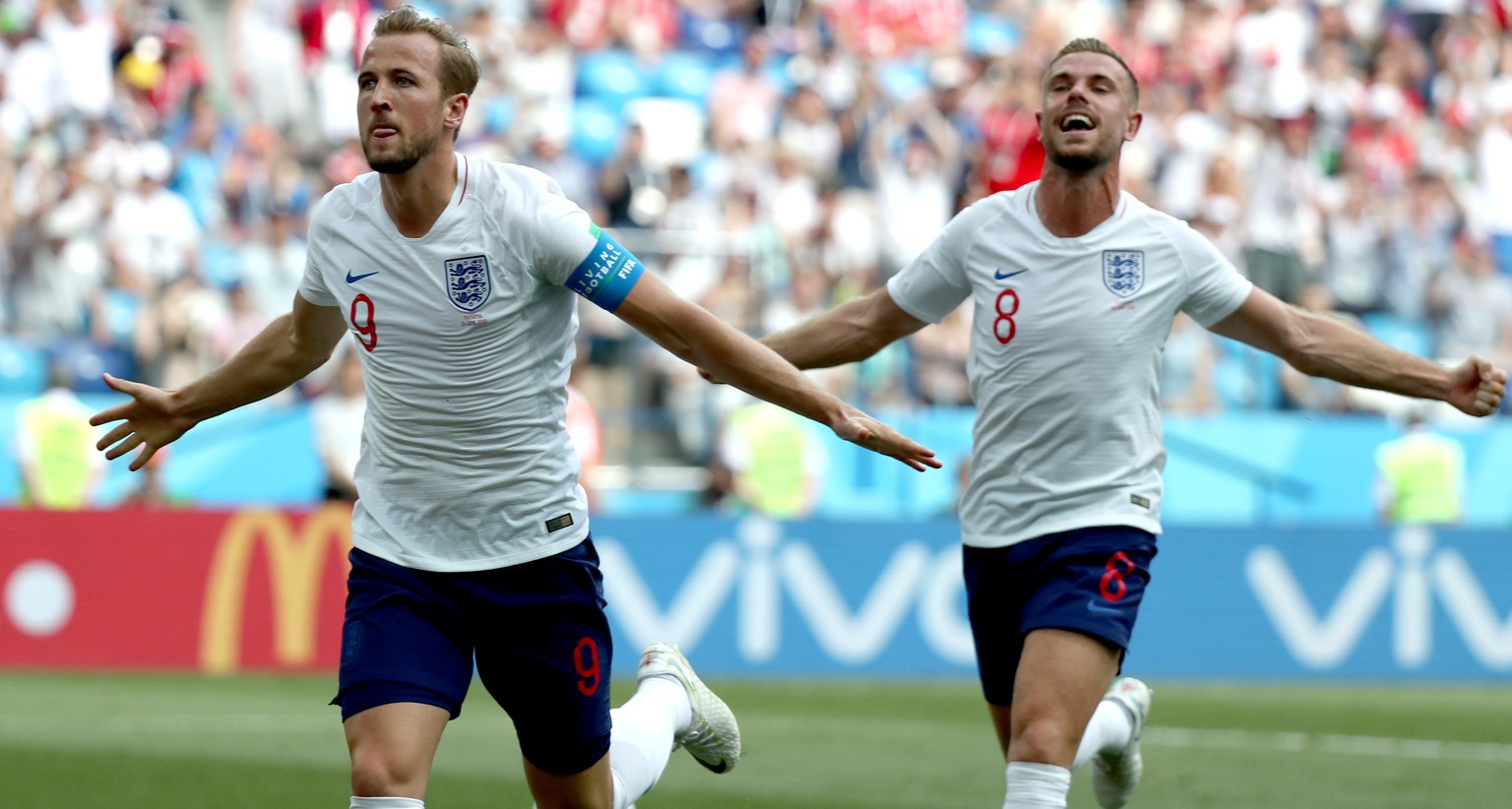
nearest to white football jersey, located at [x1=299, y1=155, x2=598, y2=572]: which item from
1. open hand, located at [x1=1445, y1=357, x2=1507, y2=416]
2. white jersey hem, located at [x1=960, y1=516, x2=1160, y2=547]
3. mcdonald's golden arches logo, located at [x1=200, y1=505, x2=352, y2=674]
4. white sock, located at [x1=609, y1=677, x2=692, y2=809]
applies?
white sock, located at [x1=609, y1=677, x2=692, y2=809]

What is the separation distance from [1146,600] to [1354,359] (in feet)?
30.5

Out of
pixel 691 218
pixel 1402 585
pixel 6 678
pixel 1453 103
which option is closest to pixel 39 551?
pixel 6 678

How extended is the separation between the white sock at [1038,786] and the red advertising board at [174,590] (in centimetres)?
906

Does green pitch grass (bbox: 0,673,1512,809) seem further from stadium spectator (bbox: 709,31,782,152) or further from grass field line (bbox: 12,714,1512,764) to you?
stadium spectator (bbox: 709,31,782,152)

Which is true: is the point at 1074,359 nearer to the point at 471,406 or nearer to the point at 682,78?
the point at 471,406

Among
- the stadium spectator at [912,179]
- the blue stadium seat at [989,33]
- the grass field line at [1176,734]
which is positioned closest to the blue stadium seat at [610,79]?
the stadium spectator at [912,179]

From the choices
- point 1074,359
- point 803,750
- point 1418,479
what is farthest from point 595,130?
point 1074,359

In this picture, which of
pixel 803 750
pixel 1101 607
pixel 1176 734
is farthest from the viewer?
pixel 1176 734

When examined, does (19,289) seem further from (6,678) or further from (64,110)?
(6,678)

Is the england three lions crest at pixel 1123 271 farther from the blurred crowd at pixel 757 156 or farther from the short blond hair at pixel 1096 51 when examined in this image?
the blurred crowd at pixel 757 156

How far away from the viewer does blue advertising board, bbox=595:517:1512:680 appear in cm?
1556

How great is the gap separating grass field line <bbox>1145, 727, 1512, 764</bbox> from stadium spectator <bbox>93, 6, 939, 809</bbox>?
21.6 ft

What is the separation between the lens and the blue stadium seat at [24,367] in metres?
16.1

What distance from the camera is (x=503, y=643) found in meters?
5.88
